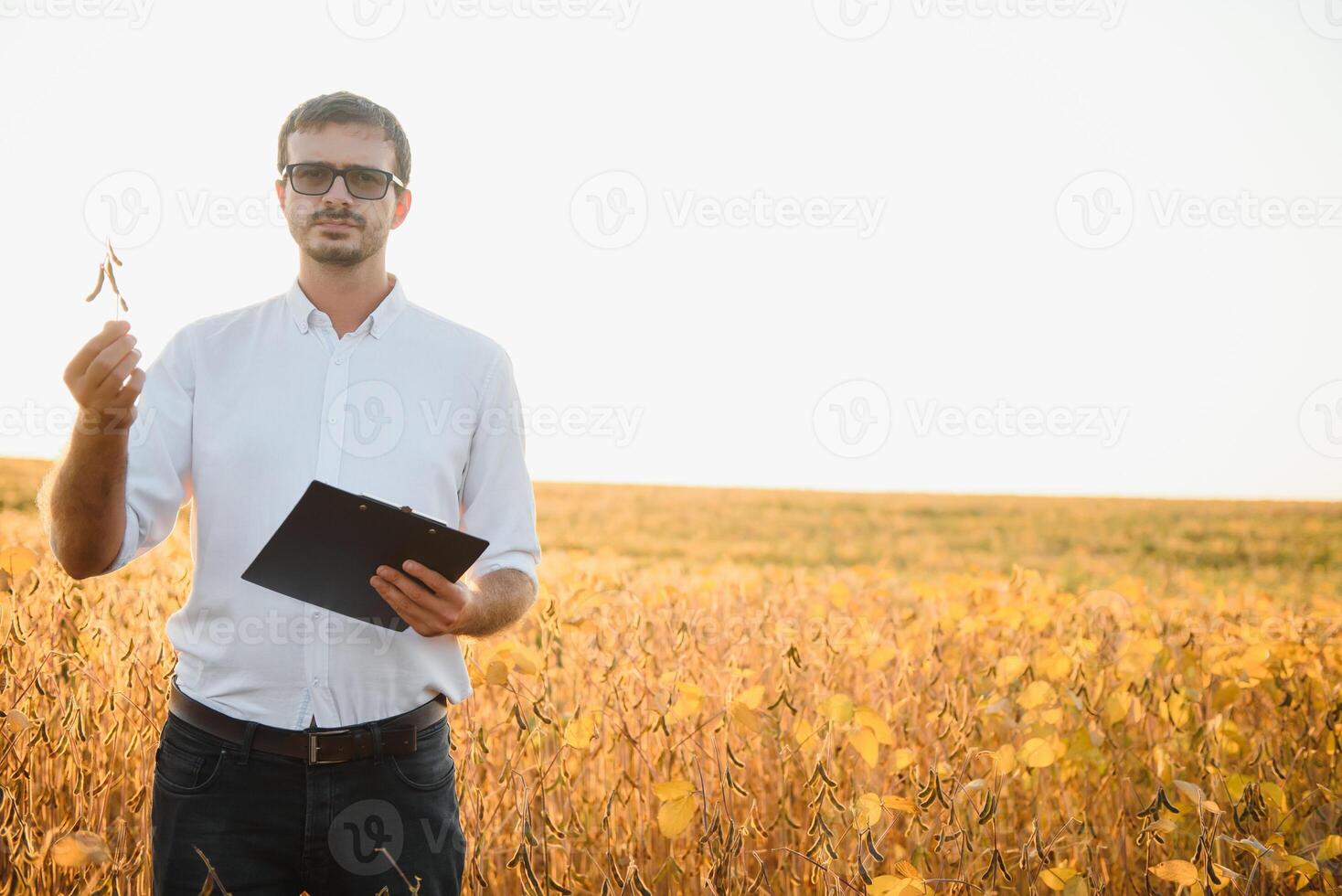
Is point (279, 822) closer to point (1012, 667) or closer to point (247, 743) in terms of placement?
point (247, 743)

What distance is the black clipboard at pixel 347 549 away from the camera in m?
1.73

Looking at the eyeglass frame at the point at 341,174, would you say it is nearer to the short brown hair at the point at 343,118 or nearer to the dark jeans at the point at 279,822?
the short brown hair at the point at 343,118

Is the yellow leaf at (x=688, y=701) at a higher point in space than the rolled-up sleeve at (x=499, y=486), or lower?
lower

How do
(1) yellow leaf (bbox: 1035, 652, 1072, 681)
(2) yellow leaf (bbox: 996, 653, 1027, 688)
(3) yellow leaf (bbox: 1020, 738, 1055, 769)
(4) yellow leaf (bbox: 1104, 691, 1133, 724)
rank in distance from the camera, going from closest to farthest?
(3) yellow leaf (bbox: 1020, 738, 1055, 769), (4) yellow leaf (bbox: 1104, 691, 1133, 724), (2) yellow leaf (bbox: 996, 653, 1027, 688), (1) yellow leaf (bbox: 1035, 652, 1072, 681)

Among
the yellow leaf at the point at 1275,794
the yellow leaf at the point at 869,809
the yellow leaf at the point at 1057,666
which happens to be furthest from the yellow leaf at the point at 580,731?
the yellow leaf at the point at 1057,666

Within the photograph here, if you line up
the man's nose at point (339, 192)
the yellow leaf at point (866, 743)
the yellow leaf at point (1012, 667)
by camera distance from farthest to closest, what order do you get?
the yellow leaf at point (1012, 667)
the yellow leaf at point (866, 743)
the man's nose at point (339, 192)

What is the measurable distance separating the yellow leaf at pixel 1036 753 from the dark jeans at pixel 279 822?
152 centimetres

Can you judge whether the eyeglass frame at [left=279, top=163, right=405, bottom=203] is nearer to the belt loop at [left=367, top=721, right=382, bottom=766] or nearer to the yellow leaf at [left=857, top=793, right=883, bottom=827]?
the belt loop at [left=367, top=721, right=382, bottom=766]

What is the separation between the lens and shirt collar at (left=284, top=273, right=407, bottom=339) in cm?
218

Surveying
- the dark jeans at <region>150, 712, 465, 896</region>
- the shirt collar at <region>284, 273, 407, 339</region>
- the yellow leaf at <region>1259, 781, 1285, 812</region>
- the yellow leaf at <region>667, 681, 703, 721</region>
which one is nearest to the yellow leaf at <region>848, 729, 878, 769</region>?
the yellow leaf at <region>667, 681, 703, 721</region>

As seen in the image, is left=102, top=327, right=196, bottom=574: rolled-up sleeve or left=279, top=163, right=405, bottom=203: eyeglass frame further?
left=279, top=163, right=405, bottom=203: eyeglass frame

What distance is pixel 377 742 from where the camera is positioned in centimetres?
200

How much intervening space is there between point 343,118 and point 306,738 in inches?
52.2

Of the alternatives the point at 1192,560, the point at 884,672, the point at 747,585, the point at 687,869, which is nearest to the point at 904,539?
the point at 1192,560
